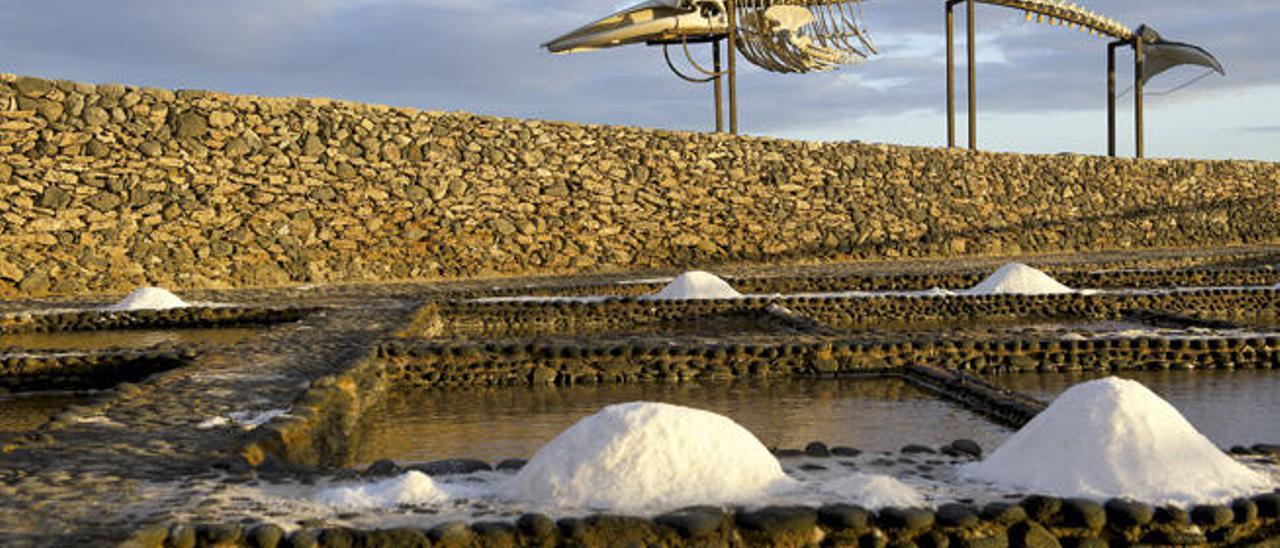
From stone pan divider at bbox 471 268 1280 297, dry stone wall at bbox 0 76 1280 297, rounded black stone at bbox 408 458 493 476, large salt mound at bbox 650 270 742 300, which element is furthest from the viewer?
dry stone wall at bbox 0 76 1280 297

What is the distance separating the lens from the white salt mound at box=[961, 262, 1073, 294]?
12680mm

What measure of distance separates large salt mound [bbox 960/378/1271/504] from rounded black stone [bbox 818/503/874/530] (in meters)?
0.71

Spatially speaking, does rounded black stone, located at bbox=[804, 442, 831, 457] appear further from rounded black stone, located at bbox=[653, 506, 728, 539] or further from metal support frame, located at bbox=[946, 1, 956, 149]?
metal support frame, located at bbox=[946, 1, 956, 149]

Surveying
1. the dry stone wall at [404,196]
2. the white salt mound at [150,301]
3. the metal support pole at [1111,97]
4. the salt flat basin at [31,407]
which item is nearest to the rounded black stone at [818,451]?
the salt flat basin at [31,407]

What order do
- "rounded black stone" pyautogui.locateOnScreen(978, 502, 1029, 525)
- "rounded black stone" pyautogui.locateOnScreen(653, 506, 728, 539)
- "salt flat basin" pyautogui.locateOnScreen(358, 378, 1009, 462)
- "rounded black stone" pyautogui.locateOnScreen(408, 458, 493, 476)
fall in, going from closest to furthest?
"rounded black stone" pyautogui.locateOnScreen(653, 506, 728, 539), "rounded black stone" pyautogui.locateOnScreen(978, 502, 1029, 525), "rounded black stone" pyautogui.locateOnScreen(408, 458, 493, 476), "salt flat basin" pyautogui.locateOnScreen(358, 378, 1009, 462)

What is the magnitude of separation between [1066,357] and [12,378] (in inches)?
290

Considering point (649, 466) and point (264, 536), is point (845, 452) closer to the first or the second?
point (649, 466)

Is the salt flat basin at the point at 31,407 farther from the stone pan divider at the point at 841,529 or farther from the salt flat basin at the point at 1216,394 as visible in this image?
the salt flat basin at the point at 1216,394

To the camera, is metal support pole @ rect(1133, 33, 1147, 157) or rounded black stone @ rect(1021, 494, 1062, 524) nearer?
rounded black stone @ rect(1021, 494, 1062, 524)

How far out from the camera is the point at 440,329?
12.0 m

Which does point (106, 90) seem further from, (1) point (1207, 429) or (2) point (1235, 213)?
A: (2) point (1235, 213)

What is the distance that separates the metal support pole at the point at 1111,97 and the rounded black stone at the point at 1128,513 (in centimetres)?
2542

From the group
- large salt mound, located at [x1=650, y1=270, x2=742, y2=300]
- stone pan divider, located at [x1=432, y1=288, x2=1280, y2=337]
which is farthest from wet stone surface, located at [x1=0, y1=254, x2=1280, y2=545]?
large salt mound, located at [x1=650, y1=270, x2=742, y2=300]

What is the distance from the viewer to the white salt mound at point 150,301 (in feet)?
42.1
